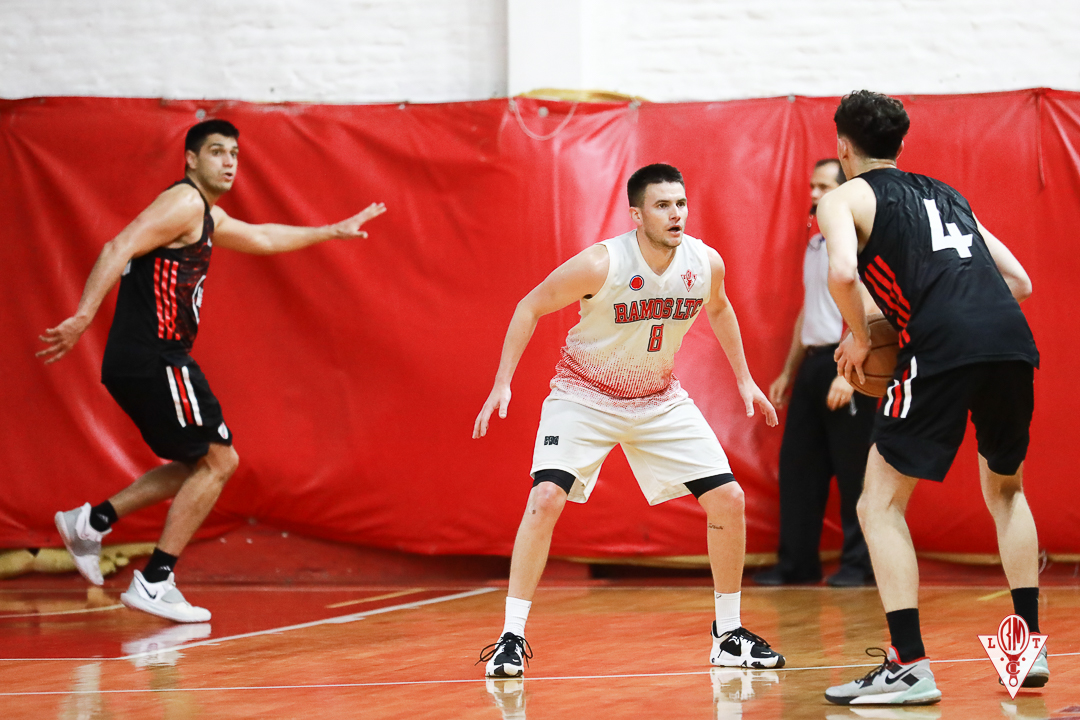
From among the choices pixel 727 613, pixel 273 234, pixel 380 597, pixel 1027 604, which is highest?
pixel 273 234

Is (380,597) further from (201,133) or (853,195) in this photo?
(853,195)

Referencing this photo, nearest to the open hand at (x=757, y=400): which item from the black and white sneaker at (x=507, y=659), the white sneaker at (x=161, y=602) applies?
the black and white sneaker at (x=507, y=659)

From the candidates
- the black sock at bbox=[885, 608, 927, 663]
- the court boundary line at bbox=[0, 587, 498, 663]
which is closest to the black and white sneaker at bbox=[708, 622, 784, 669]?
the black sock at bbox=[885, 608, 927, 663]

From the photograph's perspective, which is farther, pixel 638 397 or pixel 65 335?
pixel 65 335

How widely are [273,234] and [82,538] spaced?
1850 mm

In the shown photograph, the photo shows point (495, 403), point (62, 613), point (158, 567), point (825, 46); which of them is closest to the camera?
point (495, 403)

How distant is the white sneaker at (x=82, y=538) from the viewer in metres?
6.12

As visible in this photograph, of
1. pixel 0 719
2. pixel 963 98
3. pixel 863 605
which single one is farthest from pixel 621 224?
pixel 0 719

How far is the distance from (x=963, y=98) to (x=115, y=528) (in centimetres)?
558

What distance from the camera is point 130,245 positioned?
5844 millimetres

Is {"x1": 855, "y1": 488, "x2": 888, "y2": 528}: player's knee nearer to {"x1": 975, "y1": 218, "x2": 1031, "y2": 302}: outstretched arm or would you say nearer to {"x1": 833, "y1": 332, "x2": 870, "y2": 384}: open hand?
{"x1": 833, "y1": 332, "x2": 870, "y2": 384}: open hand

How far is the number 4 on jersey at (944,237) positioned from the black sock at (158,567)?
3848mm

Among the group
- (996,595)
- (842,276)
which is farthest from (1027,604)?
(996,595)

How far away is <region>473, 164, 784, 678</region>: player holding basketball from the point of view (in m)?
4.39
